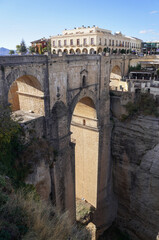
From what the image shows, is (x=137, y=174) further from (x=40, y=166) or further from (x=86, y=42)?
(x=86, y=42)

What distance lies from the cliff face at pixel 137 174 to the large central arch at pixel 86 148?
2658 millimetres

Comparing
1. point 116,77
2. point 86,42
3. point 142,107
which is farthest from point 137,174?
point 86,42

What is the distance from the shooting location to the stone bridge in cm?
1093

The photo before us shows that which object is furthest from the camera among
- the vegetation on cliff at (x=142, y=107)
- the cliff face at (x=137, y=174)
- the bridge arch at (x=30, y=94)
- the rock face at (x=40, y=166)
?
the vegetation on cliff at (x=142, y=107)

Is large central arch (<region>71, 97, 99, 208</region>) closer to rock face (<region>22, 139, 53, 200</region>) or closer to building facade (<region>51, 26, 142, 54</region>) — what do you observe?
rock face (<region>22, 139, 53, 200</region>)

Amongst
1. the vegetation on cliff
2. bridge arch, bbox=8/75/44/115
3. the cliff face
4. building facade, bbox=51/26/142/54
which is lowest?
the cliff face

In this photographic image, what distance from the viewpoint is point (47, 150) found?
11273mm

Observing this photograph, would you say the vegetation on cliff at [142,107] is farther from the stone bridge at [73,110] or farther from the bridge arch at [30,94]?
the bridge arch at [30,94]

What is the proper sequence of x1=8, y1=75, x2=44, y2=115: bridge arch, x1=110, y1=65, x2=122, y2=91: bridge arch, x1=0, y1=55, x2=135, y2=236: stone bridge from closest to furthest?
1. x1=0, y1=55, x2=135, y2=236: stone bridge
2. x1=8, y1=75, x2=44, y2=115: bridge arch
3. x1=110, y1=65, x2=122, y2=91: bridge arch

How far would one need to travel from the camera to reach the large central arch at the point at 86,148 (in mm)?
17422

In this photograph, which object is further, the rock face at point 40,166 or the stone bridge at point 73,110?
the stone bridge at point 73,110

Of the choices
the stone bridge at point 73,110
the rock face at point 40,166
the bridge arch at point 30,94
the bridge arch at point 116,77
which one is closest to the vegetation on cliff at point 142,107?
the stone bridge at point 73,110

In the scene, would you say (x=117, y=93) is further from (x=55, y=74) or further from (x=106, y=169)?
(x=55, y=74)

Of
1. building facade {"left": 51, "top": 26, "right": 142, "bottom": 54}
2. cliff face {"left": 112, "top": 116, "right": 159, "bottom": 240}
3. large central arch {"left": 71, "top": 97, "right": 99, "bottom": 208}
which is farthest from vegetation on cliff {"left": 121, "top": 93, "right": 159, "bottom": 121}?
building facade {"left": 51, "top": 26, "right": 142, "bottom": 54}
